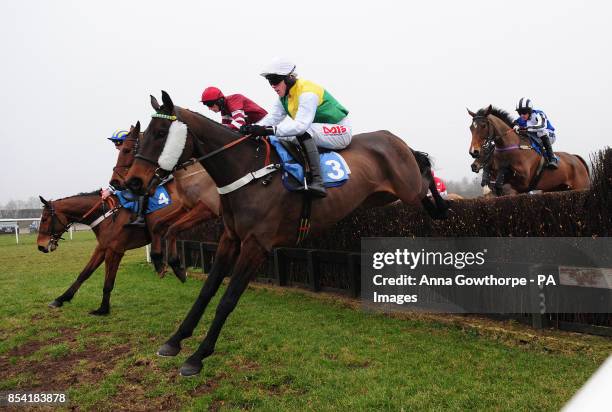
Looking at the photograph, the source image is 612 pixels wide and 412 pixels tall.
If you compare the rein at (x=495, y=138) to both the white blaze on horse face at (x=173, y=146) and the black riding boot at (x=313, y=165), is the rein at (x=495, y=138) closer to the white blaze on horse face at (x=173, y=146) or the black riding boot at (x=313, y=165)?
the black riding boot at (x=313, y=165)

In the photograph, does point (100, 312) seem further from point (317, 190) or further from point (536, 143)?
point (536, 143)

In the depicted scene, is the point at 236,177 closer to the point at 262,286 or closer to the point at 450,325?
the point at 450,325

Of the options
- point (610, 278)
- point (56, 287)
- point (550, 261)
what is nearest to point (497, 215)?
point (550, 261)

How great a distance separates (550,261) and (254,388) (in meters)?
3.21

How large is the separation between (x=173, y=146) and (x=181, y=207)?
3.37 m

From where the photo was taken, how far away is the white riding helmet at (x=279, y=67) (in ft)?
14.1

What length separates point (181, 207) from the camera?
7035 millimetres

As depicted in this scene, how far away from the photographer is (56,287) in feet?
29.8

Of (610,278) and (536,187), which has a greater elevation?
(536,187)

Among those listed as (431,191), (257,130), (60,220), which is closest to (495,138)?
(431,191)

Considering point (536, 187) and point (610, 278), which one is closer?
point (610, 278)

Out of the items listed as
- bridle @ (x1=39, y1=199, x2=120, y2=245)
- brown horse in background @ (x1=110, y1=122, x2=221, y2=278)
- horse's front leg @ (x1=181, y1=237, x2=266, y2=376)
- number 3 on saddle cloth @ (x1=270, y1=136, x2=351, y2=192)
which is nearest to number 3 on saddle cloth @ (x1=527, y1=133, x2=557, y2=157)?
number 3 on saddle cloth @ (x1=270, y1=136, x2=351, y2=192)

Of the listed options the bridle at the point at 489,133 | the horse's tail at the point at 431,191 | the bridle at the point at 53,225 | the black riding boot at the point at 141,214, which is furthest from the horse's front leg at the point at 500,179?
the bridle at the point at 53,225

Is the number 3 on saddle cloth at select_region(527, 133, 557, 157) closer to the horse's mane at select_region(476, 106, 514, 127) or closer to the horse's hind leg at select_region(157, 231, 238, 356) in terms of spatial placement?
the horse's mane at select_region(476, 106, 514, 127)
